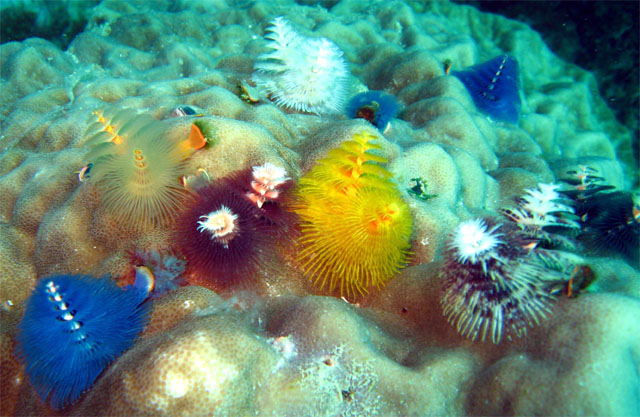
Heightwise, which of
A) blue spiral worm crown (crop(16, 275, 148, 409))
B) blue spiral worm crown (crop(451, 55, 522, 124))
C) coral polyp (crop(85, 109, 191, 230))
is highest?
coral polyp (crop(85, 109, 191, 230))

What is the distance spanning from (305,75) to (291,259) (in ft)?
8.22

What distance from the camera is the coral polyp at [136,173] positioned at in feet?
9.48

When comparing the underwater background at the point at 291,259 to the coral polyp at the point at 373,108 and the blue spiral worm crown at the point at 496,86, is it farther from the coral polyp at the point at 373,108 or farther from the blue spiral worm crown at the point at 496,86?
the blue spiral worm crown at the point at 496,86

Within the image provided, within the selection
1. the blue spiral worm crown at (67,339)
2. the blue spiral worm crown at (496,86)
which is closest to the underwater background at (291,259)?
the blue spiral worm crown at (67,339)

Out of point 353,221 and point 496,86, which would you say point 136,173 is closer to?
point 353,221

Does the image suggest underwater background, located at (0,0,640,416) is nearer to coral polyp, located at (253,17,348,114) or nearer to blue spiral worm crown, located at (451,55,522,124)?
coral polyp, located at (253,17,348,114)

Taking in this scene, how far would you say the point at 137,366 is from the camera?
7.14 ft

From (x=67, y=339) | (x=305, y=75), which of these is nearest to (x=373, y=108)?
(x=305, y=75)

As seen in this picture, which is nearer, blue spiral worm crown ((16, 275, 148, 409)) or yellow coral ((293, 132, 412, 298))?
blue spiral worm crown ((16, 275, 148, 409))

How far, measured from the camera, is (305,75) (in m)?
4.50

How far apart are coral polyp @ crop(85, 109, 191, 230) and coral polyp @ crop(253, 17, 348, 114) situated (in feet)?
6.31

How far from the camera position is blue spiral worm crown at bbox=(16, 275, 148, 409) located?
2236mm

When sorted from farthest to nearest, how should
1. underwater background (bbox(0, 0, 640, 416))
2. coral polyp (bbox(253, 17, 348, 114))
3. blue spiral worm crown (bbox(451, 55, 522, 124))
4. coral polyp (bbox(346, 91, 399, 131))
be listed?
blue spiral worm crown (bbox(451, 55, 522, 124)) → coral polyp (bbox(253, 17, 348, 114)) → coral polyp (bbox(346, 91, 399, 131)) → underwater background (bbox(0, 0, 640, 416))

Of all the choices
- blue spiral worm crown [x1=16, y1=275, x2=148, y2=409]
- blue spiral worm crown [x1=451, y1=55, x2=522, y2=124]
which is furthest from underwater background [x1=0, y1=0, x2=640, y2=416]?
blue spiral worm crown [x1=451, y1=55, x2=522, y2=124]
